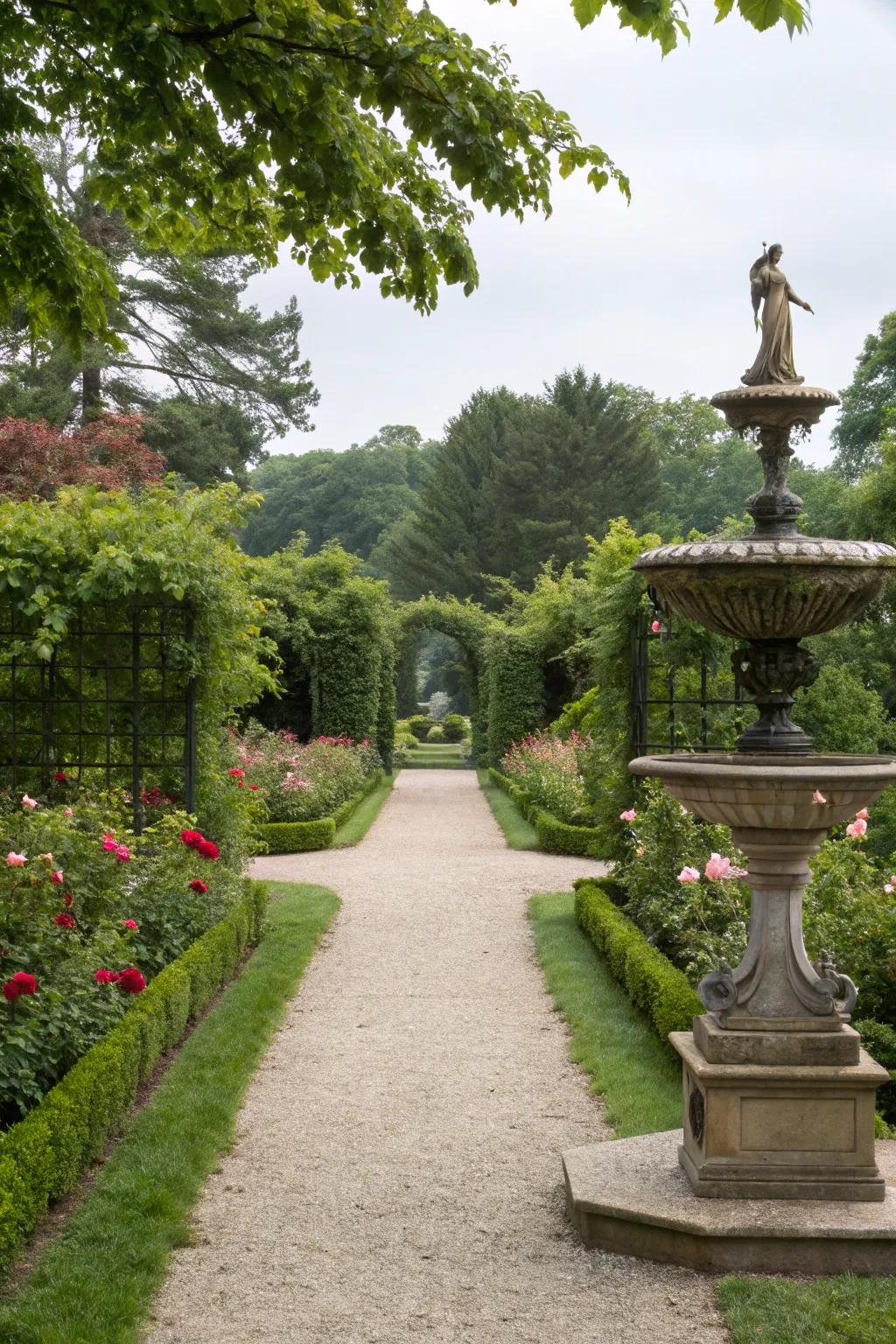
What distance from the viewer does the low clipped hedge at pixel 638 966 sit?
19.1 feet

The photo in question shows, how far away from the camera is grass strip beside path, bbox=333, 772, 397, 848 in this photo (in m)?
15.0

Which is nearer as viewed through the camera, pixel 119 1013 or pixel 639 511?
pixel 119 1013

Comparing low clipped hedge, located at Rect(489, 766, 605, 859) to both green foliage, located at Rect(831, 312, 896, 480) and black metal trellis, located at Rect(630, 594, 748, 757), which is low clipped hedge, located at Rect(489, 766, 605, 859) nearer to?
black metal trellis, located at Rect(630, 594, 748, 757)

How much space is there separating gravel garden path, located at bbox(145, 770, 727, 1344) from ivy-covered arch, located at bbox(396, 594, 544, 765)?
13769 mm

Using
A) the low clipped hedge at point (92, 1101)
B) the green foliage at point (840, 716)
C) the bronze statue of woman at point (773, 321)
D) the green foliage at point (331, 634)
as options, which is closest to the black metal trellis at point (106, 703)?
the low clipped hedge at point (92, 1101)

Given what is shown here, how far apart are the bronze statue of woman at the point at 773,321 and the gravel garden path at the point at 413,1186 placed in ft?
9.67

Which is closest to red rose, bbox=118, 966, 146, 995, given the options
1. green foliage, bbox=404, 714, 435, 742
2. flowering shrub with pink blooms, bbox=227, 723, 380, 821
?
flowering shrub with pink blooms, bbox=227, 723, 380, 821

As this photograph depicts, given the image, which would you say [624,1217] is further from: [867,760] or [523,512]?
[523,512]

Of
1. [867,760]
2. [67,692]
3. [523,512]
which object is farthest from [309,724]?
[523,512]

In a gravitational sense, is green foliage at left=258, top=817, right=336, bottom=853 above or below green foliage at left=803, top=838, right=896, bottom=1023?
below

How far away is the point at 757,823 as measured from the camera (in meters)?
3.85

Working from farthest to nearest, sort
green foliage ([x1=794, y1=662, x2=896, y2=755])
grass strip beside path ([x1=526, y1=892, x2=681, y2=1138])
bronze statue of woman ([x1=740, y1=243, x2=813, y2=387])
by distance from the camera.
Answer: green foliage ([x1=794, y1=662, x2=896, y2=755]) < grass strip beside path ([x1=526, y1=892, x2=681, y2=1138]) < bronze statue of woman ([x1=740, y1=243, x2=813, y2=387])

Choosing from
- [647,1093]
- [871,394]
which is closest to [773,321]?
[647,1093]

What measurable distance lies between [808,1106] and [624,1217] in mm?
690
